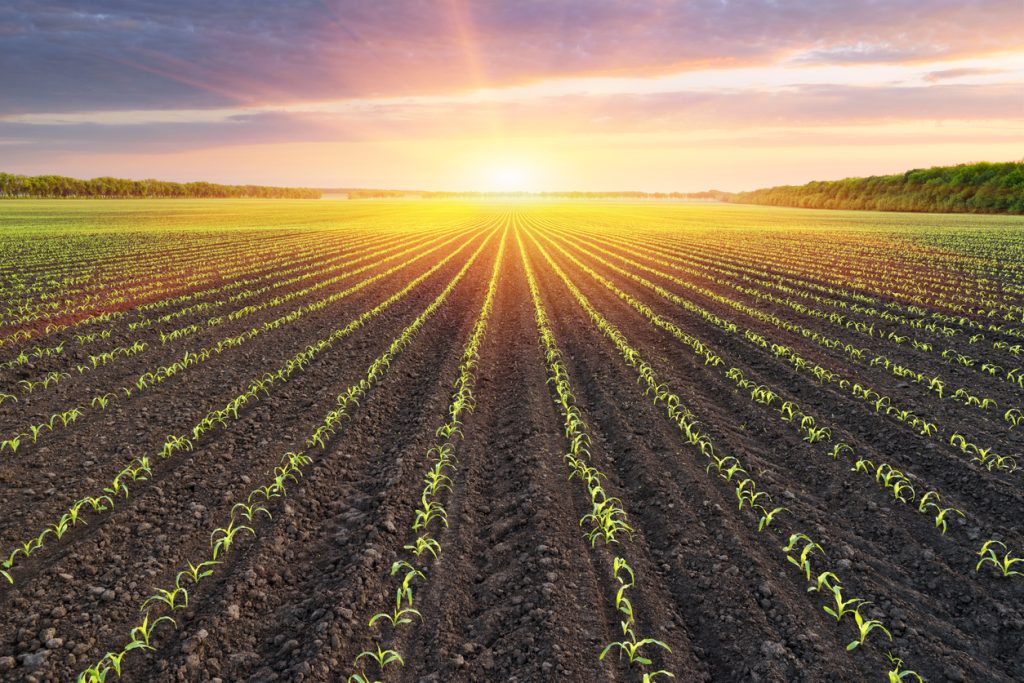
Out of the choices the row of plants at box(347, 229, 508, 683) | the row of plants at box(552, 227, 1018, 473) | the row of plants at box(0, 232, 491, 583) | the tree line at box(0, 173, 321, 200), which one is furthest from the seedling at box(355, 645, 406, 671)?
the tree line at box(0, 173, 321, 200)

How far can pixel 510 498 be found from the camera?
6.87 meters

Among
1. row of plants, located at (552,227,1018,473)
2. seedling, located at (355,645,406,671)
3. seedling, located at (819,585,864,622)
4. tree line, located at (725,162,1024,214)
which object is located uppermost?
tree line, located at (725,162,1024,214)

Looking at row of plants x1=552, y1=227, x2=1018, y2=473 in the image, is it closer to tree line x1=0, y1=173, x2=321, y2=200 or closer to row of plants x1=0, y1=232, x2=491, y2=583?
row of plants x1=0, y1=232, x2=491, y2=583

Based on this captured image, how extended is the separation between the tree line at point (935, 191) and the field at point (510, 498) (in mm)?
85906

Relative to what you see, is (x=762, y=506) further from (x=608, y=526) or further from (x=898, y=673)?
(x=898, y=673)

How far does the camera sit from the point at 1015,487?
704 cm

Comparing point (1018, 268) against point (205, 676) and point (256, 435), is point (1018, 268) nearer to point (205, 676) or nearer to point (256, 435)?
point (256, 435)

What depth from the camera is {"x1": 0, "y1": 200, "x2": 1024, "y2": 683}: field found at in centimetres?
468

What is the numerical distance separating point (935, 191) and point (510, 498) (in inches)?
4376

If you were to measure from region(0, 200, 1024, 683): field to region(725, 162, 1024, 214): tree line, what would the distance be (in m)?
85.9

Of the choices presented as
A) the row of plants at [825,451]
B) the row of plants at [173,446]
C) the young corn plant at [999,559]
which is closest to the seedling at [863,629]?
the row of plants at [825,451]

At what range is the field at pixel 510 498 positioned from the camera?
15.3ft

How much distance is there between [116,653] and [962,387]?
42.4ft

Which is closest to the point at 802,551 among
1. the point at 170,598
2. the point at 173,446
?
the point at 170,598
